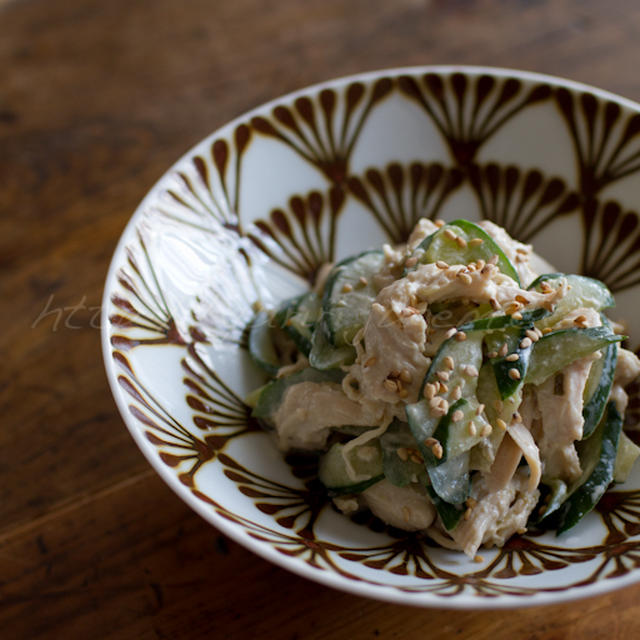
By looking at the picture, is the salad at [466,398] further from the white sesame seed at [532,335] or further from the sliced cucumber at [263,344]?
the sliced cucumber at [263,344]

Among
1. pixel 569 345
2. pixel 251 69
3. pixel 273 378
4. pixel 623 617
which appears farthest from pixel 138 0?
pixel 623 617

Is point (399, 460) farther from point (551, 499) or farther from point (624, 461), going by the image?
point (624, 461)

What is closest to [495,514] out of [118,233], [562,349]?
[562,349]

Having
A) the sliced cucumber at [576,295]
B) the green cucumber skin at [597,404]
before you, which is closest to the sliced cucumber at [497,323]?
the sliced cucumber at [576,295]

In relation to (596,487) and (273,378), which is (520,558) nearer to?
(596,487)

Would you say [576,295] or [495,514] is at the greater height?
[576,295]
